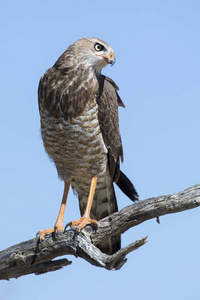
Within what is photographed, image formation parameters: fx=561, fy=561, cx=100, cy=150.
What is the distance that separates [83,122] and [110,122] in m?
0.43

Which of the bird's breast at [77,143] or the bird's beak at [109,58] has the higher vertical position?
the bird's beak at [109,58]

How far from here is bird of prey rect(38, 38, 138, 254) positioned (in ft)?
21.9

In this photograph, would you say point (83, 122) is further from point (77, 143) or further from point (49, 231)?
point (49, 231)

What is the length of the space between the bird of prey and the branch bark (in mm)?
269

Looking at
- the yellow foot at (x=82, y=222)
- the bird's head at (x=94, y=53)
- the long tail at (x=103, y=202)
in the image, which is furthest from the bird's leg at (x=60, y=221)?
the bird's head at (x=94, y=53)

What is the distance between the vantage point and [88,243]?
5.87 m

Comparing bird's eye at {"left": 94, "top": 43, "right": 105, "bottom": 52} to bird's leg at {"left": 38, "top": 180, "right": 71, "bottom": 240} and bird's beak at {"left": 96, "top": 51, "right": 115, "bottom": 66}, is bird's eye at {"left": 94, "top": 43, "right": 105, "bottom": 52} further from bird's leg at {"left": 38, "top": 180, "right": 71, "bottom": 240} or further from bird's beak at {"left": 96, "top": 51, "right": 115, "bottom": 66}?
bird's leg at {"left": 38, "top": 180, "right": 71, "bottom": 240}

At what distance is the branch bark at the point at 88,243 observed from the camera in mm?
5543

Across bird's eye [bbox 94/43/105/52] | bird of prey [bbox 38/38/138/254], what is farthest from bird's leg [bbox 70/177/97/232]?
bird's eye [bbox 94/43/105/52]

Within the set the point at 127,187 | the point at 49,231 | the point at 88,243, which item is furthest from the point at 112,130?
the point at 88,243

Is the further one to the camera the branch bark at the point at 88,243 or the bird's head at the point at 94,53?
the bird's head at the point at 94,53

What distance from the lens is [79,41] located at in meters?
7.05

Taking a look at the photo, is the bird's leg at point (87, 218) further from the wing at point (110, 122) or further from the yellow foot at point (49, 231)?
the wing at point (110, 122)

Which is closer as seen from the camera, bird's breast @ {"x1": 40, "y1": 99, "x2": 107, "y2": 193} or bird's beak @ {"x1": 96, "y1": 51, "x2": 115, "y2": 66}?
bird's breast @ {"x1": 40, "y1": 99, "x2": 107, "y2": 193}
